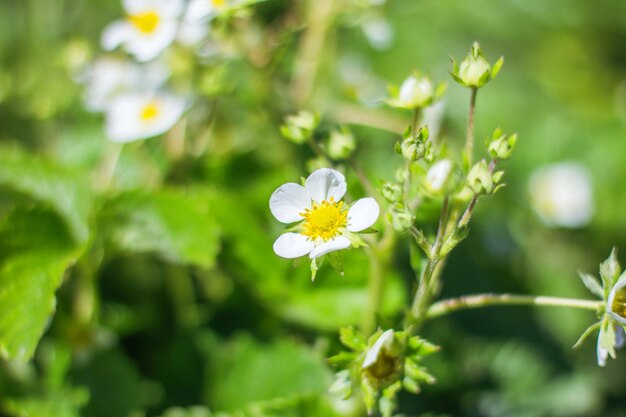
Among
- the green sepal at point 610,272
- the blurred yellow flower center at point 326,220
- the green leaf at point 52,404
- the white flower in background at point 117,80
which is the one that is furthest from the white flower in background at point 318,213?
the white flower in background at point 117,80

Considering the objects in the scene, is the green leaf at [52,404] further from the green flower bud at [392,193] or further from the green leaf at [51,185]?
the green flower bud at [392,193]

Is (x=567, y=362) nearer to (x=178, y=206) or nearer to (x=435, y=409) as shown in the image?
(x=435, y=409)

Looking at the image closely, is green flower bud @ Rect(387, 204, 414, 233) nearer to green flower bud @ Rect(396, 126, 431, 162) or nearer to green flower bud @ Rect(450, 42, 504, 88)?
green flower bud @ Rect(396, 126, 431, 162)

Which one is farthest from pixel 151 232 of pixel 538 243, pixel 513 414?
pixel 538 243

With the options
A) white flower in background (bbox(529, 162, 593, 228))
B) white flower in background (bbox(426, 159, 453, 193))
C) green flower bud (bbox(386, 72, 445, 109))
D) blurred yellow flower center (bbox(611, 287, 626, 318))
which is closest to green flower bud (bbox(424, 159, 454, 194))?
white flower in background (bbox(426, 159, 453, 193))

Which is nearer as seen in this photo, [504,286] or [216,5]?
[216,5]

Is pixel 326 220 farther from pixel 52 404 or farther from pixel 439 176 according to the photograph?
pixel 52 404

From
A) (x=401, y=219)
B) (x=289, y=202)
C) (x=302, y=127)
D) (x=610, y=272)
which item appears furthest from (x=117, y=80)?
(x=610, y=272)
